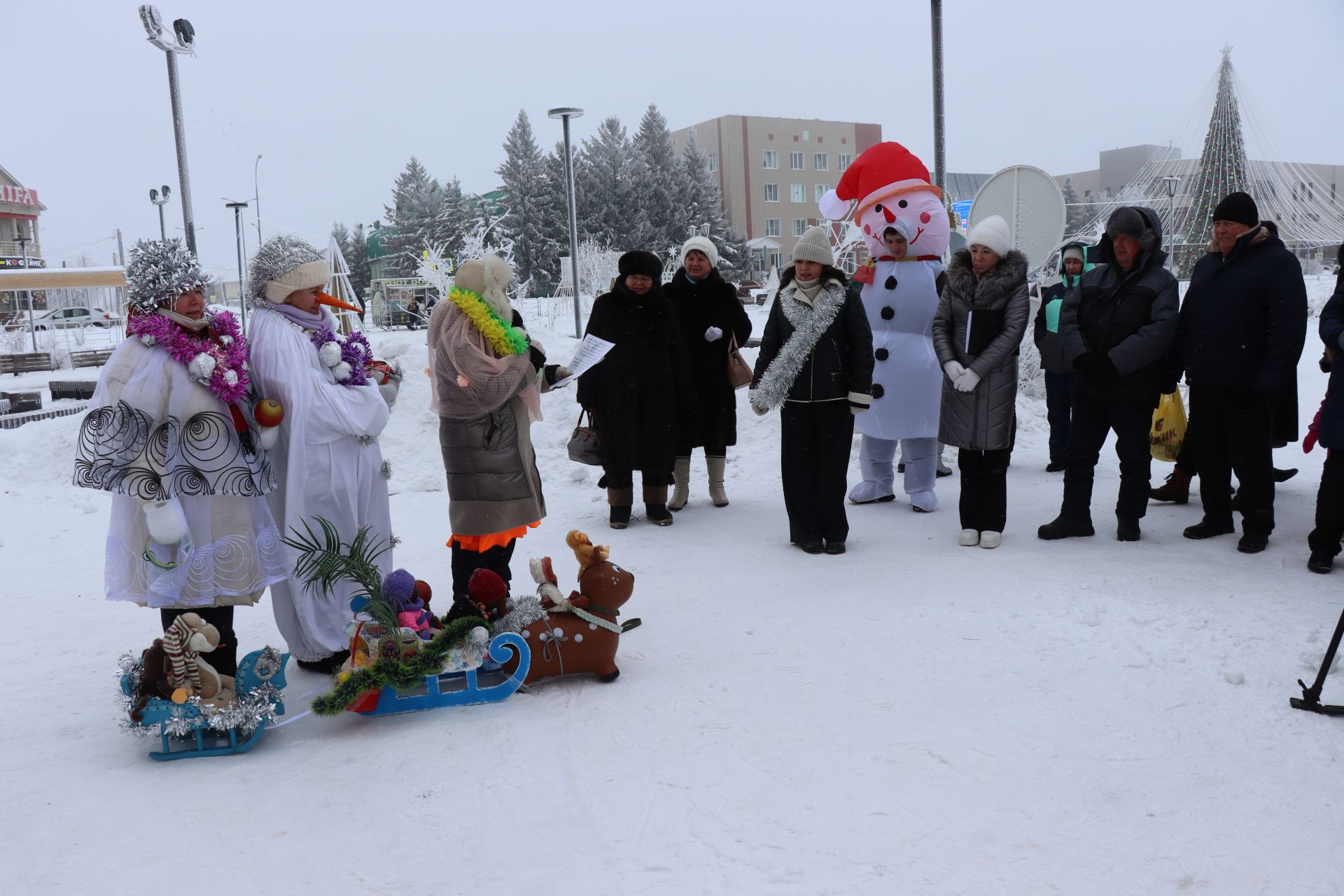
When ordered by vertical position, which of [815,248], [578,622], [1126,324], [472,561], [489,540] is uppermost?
[815,248]

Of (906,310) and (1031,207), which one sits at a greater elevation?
(1031,207)

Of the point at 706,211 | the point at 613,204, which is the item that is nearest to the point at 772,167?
the point at 706,211

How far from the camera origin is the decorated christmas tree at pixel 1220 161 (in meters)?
21.9

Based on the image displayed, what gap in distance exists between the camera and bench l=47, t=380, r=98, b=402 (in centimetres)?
1575

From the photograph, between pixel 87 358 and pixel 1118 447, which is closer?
pixel 1118 447

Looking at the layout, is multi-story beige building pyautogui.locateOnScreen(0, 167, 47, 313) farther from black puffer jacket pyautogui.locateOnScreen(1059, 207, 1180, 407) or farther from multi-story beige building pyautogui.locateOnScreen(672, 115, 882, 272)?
black puffer jacket pyautogui.locateOnScreen(1059, 207, 1180, 407)

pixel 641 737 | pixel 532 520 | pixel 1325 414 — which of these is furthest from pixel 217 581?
pixel 1325 414

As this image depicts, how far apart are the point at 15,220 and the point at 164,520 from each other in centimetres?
6196

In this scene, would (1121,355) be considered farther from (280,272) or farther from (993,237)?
(280,272)

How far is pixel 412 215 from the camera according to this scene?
4816cm

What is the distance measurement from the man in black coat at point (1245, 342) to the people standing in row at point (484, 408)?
11.9 ft

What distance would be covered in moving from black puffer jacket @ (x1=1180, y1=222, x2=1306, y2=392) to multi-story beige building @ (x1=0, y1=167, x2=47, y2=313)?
183 feet

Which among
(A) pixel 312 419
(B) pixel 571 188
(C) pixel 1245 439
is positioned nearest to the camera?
(A) pixel 312 419

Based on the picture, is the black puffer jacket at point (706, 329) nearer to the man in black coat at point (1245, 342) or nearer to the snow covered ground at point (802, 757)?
the snow covered ground at point (802, 757)
